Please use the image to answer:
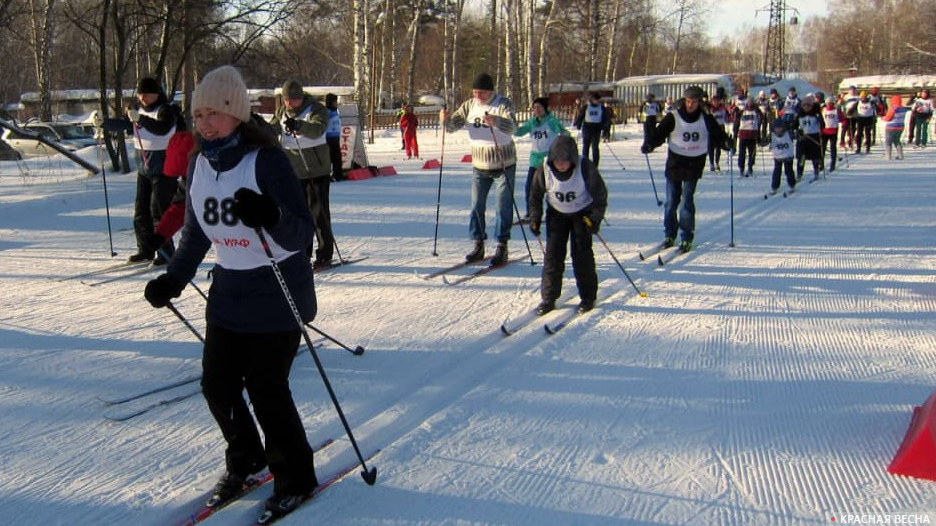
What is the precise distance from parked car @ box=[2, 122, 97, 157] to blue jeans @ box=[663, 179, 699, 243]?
17219 millimetres

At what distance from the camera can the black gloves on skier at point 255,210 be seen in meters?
2.82

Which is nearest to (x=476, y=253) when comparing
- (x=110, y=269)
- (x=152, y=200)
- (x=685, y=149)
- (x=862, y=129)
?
(x=685, y=149)

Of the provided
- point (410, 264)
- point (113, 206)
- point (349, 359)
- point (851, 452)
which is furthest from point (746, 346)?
point (113, 206)

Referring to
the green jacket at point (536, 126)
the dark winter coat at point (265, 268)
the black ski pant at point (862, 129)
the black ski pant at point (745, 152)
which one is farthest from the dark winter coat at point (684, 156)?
the black ski pant at point (862, 129)

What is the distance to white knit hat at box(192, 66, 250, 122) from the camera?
300 centimetres

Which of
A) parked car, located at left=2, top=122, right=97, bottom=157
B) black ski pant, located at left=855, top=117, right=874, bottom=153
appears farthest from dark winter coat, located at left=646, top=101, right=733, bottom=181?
parked car, located at left=2, top=122, right=97, bottom=157

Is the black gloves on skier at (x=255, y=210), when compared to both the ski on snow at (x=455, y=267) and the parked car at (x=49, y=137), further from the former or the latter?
the parked car at (x=49, y=137)

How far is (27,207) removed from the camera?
1216 centimetres

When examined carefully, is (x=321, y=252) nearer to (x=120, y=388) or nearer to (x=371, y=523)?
(x=120, y=388)

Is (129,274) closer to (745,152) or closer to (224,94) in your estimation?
(224,94)

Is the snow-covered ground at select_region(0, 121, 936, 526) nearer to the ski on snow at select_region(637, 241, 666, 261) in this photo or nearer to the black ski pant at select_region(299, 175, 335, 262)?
the ski on snow at select_region(637, 241, 666, 261)

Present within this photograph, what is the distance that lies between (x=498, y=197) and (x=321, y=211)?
1720 millimetres

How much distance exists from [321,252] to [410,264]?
0.90 meters

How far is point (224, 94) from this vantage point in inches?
118
